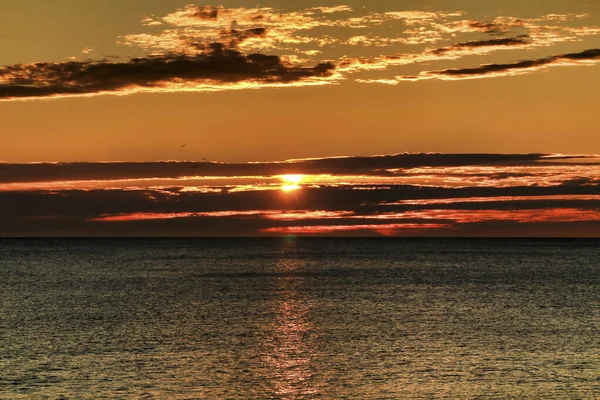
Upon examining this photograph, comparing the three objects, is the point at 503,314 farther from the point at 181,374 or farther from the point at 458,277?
the point at 458,277

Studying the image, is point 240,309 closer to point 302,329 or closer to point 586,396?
point 302,329

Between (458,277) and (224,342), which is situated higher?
(224,342)

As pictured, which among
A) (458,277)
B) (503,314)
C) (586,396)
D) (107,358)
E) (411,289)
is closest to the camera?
(586,396)

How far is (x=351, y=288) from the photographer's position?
389ft

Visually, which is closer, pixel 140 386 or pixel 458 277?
pixel 140 386

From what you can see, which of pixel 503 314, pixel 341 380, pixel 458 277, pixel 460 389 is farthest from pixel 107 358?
pixel 458 277

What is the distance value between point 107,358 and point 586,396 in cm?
3036

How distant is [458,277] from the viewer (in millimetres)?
152125

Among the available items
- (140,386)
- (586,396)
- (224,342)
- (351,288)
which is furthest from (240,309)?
(586,396)

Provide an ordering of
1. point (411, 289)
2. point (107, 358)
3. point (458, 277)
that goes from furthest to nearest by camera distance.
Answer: point (458, 277) → point (411, 289) → point (107, 358)

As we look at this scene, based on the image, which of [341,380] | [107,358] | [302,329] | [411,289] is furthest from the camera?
[411,289]

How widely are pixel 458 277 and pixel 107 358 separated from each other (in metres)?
105

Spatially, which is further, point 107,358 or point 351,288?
point 351,288

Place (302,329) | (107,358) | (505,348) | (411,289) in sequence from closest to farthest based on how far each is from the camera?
1. (107,358)
2. (505,348)
3. (302,329)
4. (411,289)
